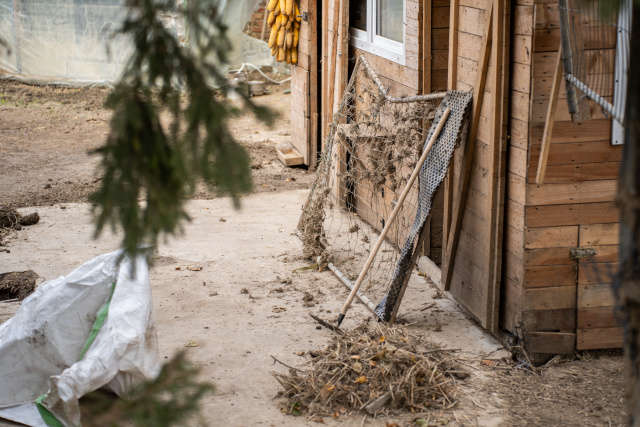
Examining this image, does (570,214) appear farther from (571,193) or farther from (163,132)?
(163,132)

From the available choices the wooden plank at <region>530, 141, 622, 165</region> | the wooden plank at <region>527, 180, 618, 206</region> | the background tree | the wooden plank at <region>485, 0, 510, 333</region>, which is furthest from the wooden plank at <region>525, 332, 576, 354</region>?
the background tree

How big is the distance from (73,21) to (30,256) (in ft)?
33.3

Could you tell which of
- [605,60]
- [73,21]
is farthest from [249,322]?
[73,21]

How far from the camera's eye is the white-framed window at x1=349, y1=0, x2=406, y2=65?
6.42m

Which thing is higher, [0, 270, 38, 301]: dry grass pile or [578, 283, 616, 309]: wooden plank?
[578, 283, 616, 309]: wooden plank

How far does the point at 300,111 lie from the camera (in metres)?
9.71

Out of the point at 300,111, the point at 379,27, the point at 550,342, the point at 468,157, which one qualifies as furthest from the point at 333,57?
the point at 550,342

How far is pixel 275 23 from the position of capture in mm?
9781

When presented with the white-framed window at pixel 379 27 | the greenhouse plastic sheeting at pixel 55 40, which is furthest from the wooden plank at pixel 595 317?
the greenhouse plastic sheeting at pixel 55 40

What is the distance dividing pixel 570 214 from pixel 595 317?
0.73 metres

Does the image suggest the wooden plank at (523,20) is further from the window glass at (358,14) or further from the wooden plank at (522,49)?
the window glass at (358,14)

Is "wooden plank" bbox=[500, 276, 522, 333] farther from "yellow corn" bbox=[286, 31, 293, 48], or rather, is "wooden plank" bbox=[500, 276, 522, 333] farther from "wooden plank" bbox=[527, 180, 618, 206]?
"yellow corn" bbox=[286, 31, 293, 48]

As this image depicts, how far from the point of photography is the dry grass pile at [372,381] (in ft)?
12.7

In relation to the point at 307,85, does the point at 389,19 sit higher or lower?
higher
